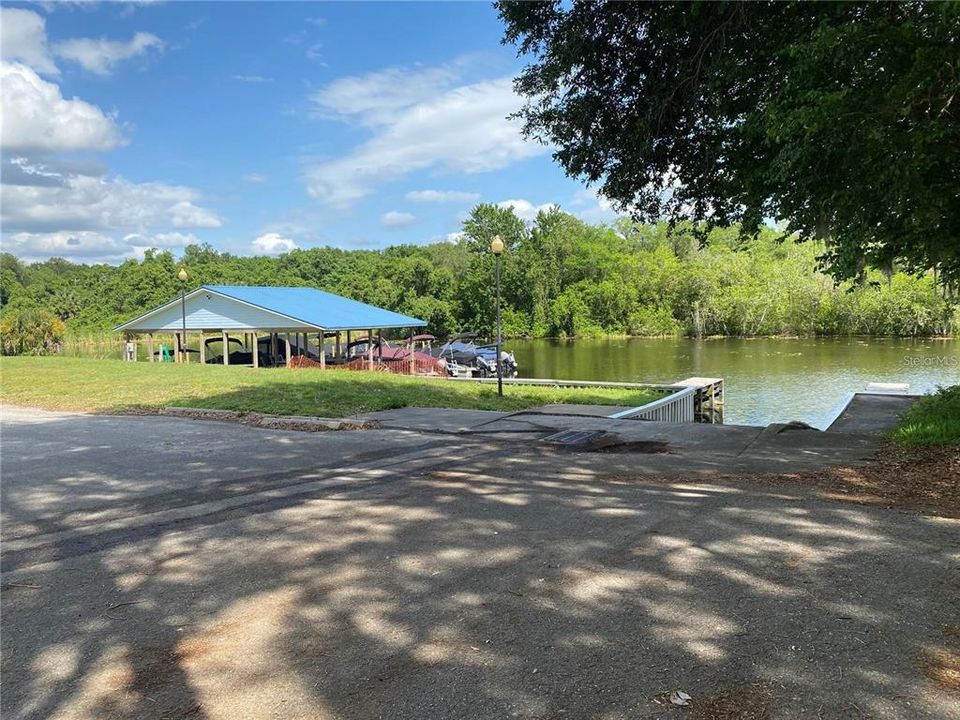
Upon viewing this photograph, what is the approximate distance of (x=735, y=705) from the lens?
7.92 feet

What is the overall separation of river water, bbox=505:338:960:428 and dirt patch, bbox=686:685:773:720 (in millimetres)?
17197

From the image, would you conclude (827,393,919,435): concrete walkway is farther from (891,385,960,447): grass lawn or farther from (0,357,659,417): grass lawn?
(0,357,659,417): grass lawn

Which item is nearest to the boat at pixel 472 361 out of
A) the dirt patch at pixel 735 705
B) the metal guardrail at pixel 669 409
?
the metal guardrail at pixel 669 409

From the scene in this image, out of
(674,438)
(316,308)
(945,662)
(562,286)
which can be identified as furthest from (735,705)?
(562,286)

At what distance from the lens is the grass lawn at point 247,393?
13.1m

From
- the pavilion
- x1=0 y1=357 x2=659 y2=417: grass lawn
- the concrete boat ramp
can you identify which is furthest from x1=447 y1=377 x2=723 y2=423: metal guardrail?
the pavilion

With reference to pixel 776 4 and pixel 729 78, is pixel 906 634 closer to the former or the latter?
pixel 729 78

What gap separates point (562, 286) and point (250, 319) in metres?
55.3

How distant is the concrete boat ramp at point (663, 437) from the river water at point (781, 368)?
9027mm

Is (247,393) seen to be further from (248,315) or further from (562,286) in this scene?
(562,286)

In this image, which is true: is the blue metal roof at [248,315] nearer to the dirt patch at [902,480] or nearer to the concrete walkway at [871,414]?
the concrete walkway at [871,414]

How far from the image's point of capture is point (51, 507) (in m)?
5.77

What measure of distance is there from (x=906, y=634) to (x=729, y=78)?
6.34 metres

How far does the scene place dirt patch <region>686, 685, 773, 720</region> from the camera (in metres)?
2.35
